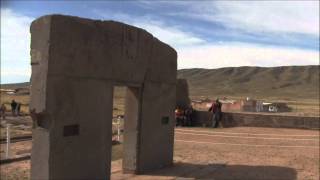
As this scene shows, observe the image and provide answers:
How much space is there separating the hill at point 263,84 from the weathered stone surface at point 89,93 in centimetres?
13906

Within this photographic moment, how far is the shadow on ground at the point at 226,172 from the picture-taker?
1435cm

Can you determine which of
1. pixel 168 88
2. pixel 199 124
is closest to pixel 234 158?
pixel 168 88

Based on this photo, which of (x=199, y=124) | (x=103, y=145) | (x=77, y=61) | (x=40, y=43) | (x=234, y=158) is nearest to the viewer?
(x=40, y=43)

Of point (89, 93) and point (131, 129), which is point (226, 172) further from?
point (89, 93)

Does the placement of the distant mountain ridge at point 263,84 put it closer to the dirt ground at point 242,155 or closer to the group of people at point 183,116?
the group of people at point 183,116

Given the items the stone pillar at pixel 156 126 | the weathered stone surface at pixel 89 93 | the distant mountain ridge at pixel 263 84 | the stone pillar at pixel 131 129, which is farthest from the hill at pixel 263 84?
the stone pillar at pixel 131 129

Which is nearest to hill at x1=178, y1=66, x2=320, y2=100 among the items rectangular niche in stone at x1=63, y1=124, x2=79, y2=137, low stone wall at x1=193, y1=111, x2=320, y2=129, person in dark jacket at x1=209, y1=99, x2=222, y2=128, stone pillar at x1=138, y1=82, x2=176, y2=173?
low stone wall at x1=193, y1=111, x2=320, y2=129

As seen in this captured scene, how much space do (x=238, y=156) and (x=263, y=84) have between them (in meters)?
161

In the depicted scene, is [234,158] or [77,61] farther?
[234,158]

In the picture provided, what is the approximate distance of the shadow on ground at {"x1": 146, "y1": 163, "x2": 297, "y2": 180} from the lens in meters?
14.4

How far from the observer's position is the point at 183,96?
96.2ft

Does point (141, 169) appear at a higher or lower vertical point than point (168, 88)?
lower

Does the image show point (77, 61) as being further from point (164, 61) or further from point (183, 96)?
point (183, 96)

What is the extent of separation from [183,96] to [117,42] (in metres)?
17.1
